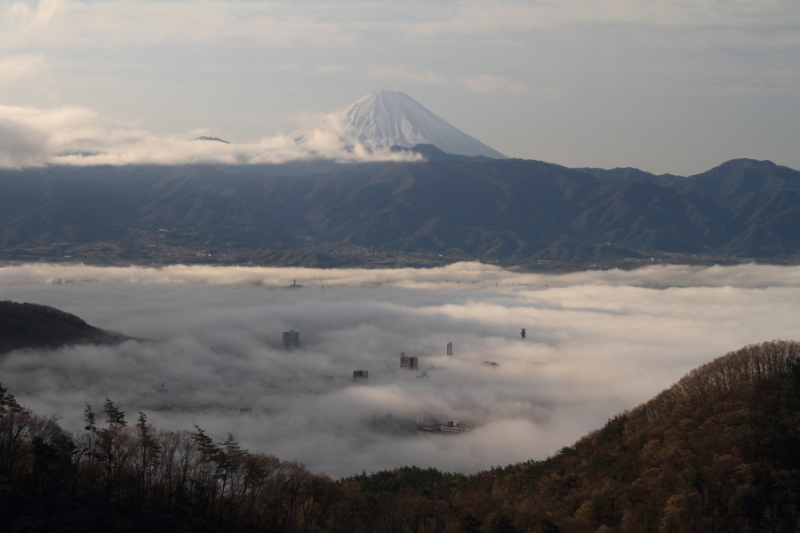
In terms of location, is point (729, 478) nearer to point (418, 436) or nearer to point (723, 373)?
point (723, 373)

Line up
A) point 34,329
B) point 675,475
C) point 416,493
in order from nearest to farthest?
point 675,475 → point 416,493 → point 34,329

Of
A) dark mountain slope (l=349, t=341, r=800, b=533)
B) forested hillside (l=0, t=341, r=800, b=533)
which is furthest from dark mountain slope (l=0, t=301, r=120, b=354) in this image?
dark mountain slope (l=349, t=341, r=800, b=533)

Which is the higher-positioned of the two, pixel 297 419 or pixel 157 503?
pixel 157 503

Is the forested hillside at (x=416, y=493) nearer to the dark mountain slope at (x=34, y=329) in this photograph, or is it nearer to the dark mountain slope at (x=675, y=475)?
the dark mountain slope at (x=675, y=475)

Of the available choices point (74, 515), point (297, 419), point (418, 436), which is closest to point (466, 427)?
point (418, 436)

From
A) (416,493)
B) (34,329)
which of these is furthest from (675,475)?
(34,329)

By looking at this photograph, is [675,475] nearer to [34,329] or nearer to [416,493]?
[416,493]

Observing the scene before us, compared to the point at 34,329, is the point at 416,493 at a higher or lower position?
lower
